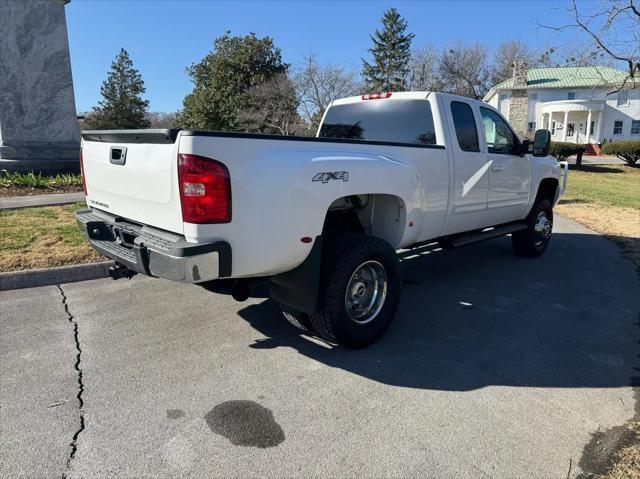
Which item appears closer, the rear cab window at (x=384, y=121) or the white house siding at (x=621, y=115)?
the rear cab window at (x=384, y=121)

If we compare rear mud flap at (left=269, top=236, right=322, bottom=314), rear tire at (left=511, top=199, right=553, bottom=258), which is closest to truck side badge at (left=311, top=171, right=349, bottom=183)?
rear mud flap at (left=269, top=236, right=322, bottom=314)

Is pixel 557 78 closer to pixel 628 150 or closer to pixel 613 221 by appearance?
pixel 628 150

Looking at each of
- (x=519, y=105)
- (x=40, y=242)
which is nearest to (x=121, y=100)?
(x=519, y=105)

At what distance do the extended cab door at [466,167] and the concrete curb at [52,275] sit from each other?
415 centimetres

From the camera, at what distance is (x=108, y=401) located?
309 cm

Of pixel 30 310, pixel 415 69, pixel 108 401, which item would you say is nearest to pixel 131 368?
pixel 108 401

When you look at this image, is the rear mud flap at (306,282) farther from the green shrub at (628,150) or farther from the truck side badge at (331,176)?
the green shrub at (628,150)

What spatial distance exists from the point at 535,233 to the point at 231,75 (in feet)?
116

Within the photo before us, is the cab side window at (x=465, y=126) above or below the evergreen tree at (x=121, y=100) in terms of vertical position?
below

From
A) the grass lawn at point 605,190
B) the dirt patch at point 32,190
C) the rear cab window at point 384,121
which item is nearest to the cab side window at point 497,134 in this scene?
the rear cab window at point 384,121

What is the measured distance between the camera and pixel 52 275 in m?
5.54

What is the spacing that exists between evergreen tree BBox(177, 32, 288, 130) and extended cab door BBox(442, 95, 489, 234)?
32492 mm

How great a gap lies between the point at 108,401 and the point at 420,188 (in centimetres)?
303

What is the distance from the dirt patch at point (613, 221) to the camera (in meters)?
8.22
